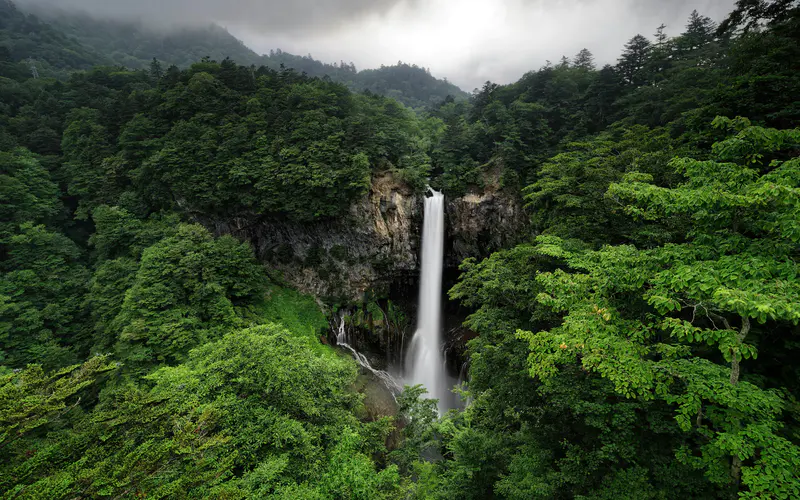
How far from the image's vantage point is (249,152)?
74.0 feet

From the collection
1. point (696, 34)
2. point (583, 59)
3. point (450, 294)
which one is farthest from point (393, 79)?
point (450, 294)

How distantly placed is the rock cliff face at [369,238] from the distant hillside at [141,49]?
50.9m

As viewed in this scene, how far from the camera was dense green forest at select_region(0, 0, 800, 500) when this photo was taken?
5.10 meters

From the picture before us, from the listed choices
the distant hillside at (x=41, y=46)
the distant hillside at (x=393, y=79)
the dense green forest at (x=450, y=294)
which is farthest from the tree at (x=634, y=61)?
the distant hillside at (x=41, y=46)

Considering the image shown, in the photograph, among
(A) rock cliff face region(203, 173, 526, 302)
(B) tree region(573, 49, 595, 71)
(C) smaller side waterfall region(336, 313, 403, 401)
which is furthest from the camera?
(B) tree region(573, 49, 595, 71)

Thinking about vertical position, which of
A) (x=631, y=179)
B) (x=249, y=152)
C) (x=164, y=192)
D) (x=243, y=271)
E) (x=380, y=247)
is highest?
(x=249, y=152)

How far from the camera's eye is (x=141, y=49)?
3349 inches

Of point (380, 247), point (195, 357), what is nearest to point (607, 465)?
point (195, 357)

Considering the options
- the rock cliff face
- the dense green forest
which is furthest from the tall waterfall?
the dense green forest

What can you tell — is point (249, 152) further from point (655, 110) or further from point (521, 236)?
point (655, 110)

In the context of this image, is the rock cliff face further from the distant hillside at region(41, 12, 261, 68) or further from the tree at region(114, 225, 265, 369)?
the distant hillside at region(41, 12, 261, 68)

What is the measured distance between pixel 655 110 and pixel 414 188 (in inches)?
613

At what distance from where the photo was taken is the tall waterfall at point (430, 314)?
76.3ft

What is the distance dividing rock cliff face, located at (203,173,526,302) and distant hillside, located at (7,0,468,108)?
50.9m
